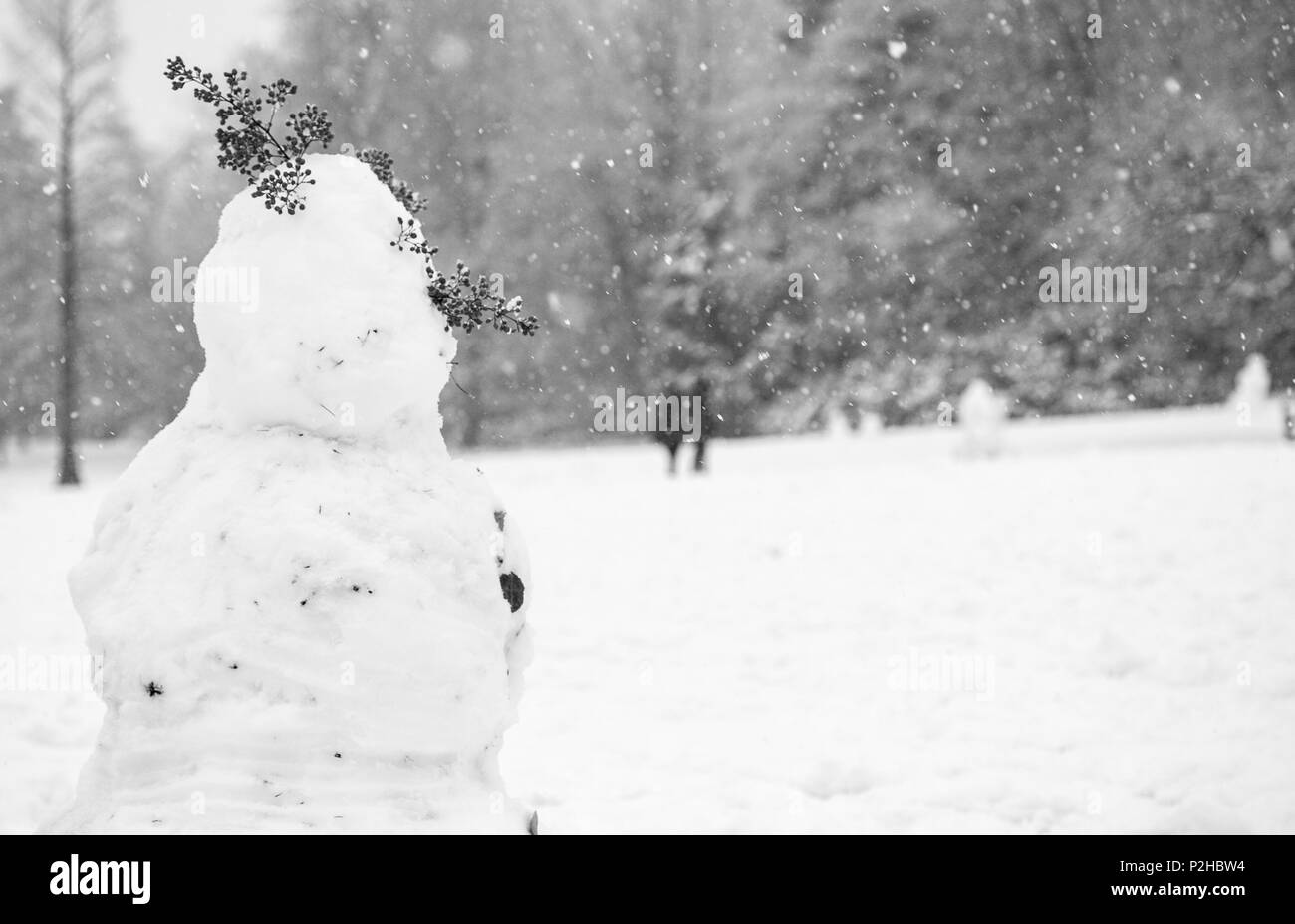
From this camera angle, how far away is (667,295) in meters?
23.2

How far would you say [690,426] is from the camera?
20.5 metres

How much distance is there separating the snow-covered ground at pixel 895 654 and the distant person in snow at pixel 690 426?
3718mm

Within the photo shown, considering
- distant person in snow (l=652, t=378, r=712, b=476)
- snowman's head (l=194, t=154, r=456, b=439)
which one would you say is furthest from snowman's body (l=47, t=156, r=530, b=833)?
distant person in snow (l=652, t=378, r=712, b=476)

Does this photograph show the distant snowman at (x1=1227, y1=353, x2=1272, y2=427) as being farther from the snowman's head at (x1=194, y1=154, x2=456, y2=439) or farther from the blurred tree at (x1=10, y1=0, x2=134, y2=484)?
the blurred tree at (x1=10, y1=0, x2=134, y2=484)

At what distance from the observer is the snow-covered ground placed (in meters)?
5.42

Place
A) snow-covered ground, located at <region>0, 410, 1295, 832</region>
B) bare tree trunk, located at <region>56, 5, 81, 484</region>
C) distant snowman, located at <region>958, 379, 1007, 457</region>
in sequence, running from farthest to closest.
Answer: bare tree trunk, located at <region>56, 5, 81, 484</region> < distant snowman, located at <region>958, 379, 1007, 457</region> < snow-covered ground, located at <region>0, 410, 1295, 832</region>

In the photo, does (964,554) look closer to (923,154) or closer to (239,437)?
(239,437)

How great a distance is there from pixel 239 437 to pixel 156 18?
1534 centimetres

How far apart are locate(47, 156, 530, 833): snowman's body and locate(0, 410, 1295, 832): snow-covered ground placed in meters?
2.09

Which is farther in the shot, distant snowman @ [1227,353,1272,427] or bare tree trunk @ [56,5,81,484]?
bare tree trunk @ [56,5,81,484]

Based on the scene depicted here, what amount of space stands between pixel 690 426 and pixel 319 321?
17.3 m

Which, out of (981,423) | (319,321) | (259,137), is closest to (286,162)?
(259,137)

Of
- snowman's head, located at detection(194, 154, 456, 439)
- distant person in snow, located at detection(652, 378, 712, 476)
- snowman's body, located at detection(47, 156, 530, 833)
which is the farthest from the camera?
distant person in snow, located at detection(652, 378, 712, 476)
